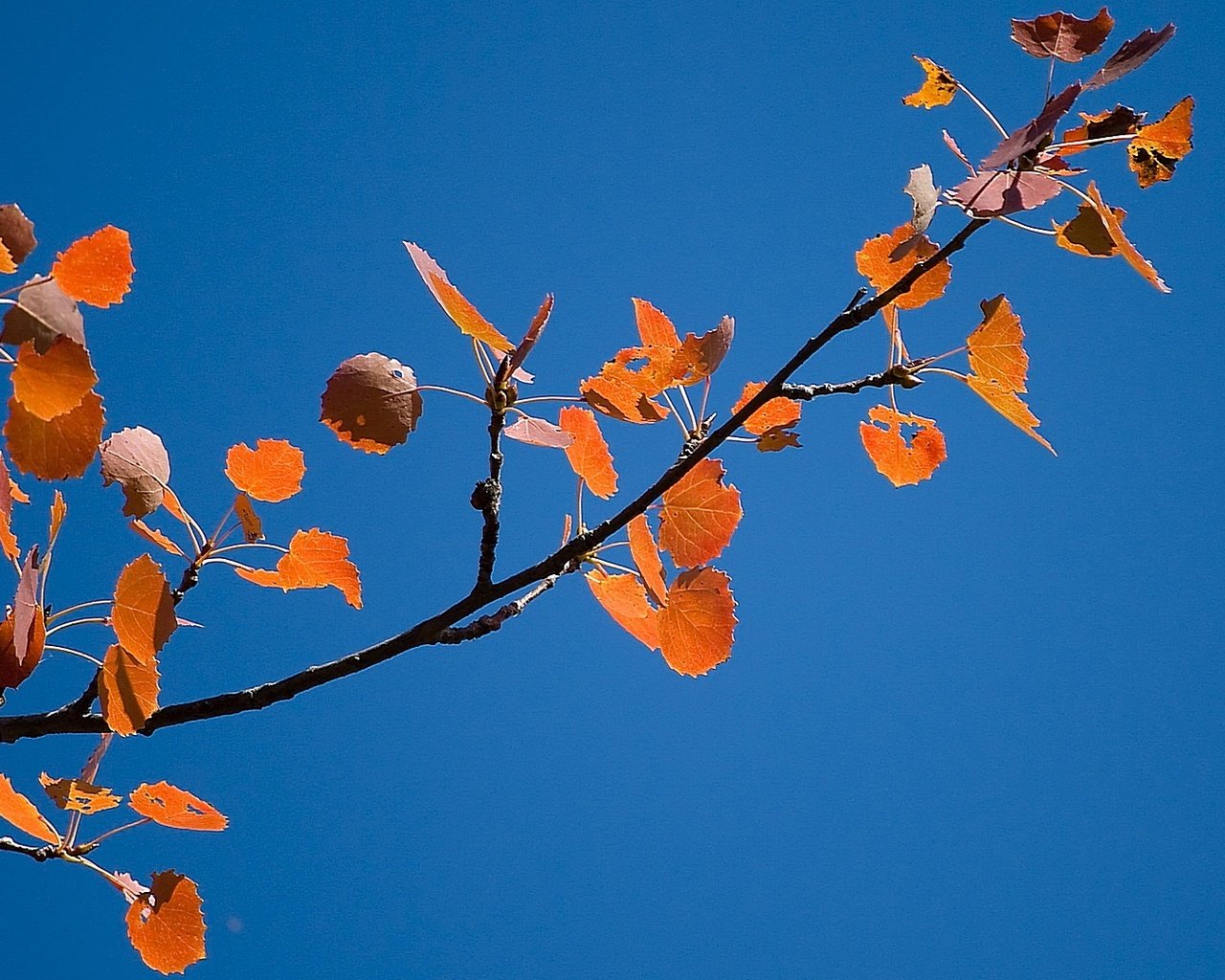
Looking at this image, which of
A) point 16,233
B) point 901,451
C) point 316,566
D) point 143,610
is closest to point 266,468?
point 316,566

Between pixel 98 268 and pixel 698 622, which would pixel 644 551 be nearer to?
pixel 698 622

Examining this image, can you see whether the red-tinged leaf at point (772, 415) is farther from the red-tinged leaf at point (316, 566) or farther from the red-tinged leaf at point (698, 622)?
the red-tinged leaf at point (316, 566)

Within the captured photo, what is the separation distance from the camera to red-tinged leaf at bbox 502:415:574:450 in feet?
2.77

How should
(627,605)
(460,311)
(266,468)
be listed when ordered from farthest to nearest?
(266,468) < (627,605) < (460,311)

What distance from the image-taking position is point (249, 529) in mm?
990

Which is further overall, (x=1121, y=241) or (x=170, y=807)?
(x=170, y=807)

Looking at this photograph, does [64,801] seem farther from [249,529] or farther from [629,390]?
[629,390]

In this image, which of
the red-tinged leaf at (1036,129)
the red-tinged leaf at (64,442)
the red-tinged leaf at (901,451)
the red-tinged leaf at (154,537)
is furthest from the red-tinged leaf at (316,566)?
the red-tinged leaf at (1036,129)

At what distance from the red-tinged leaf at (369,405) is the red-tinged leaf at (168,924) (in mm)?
391

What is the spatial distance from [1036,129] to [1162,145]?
14 cm

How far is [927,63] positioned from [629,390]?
1.10 ft

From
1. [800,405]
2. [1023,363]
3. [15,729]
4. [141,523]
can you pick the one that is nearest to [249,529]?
[141,523]

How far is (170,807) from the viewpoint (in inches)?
36.7

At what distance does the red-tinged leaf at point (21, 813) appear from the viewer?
86 centimetres
